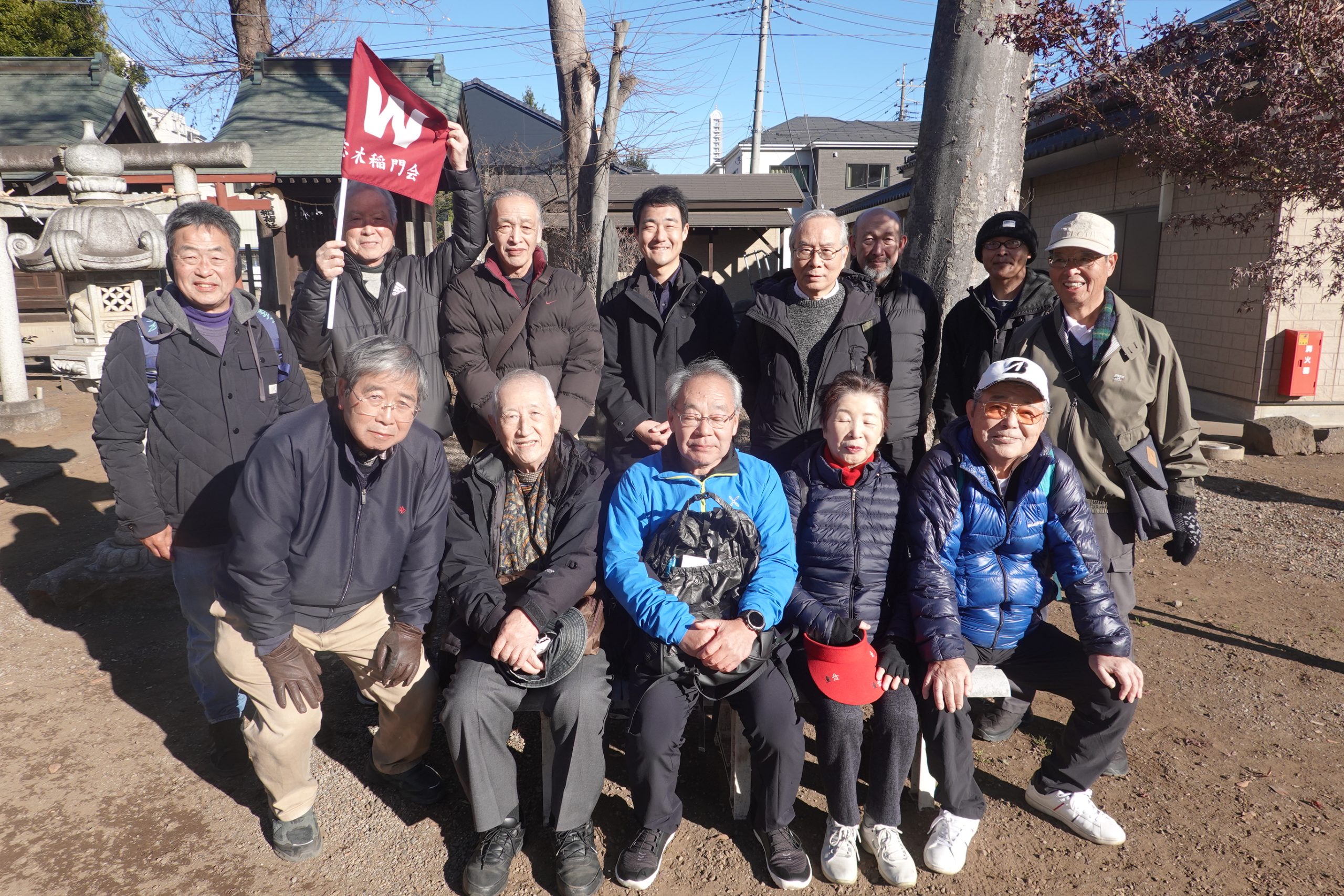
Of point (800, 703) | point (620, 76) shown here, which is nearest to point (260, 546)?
point (800, 703)

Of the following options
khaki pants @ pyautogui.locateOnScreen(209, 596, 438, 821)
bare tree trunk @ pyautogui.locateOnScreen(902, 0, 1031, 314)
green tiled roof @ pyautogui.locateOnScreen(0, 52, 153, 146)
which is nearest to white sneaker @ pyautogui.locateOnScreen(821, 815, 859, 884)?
khaki pants @ pyautogui.locateOnScreen(209, 596, 438, 821)

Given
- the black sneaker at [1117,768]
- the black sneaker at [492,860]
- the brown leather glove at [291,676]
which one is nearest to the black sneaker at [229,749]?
the brown leather glove at [291,676]

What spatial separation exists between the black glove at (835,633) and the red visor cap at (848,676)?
0.04 m

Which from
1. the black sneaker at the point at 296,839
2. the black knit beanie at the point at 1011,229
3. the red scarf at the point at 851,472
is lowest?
the black sneaker at the point at 296,839

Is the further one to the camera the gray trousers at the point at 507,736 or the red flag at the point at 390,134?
the red flag at the point at 390,134

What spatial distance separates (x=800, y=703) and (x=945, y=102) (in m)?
4.08

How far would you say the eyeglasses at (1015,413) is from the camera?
277cm

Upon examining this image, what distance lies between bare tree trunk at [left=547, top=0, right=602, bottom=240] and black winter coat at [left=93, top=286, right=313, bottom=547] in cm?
678

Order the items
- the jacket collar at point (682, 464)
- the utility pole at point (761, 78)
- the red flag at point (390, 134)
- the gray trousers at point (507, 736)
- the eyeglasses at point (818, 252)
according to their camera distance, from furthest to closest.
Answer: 1. the utility pole at point (761, 78)
2. the red flag at point (390, 134)
3. the eyeglasses at point (818, 252)
4. the jacket collar at point (682, 464)
5. the gray trousers at point (507, 736)

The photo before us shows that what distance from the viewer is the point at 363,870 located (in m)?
2.73

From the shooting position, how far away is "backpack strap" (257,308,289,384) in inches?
128

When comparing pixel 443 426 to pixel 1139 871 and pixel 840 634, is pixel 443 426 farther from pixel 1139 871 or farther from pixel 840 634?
pixel 1139 871

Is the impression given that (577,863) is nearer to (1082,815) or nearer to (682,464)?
(682,464)

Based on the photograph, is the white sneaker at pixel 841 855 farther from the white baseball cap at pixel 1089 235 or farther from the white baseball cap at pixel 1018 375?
the white baseball cap at pixel 1089 235
